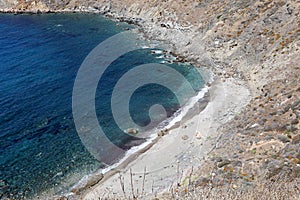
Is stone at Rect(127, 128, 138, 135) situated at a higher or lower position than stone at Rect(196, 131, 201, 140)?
higher

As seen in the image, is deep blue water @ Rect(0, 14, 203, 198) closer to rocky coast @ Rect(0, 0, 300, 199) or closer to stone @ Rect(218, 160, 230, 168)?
rocky coast @ Rect(0, 0, 300, 199)

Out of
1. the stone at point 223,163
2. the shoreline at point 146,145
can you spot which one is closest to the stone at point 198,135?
the shoreline at point 146,145

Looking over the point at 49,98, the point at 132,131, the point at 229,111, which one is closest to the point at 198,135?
the point at 229,111

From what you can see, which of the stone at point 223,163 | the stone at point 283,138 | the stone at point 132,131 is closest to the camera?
the stone at point 223,163

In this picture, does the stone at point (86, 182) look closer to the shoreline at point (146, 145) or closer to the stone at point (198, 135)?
the shoreline at point (146, 145)

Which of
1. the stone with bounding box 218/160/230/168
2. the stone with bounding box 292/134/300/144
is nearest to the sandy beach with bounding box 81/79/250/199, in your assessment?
the stone with bounding box 218/160/230/168

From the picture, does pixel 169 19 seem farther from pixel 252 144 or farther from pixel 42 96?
pixel 252 144

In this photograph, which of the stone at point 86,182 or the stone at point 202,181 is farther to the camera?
the stone at point 86,182

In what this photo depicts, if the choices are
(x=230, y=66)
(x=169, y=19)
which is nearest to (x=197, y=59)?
(x=230, y=66)
